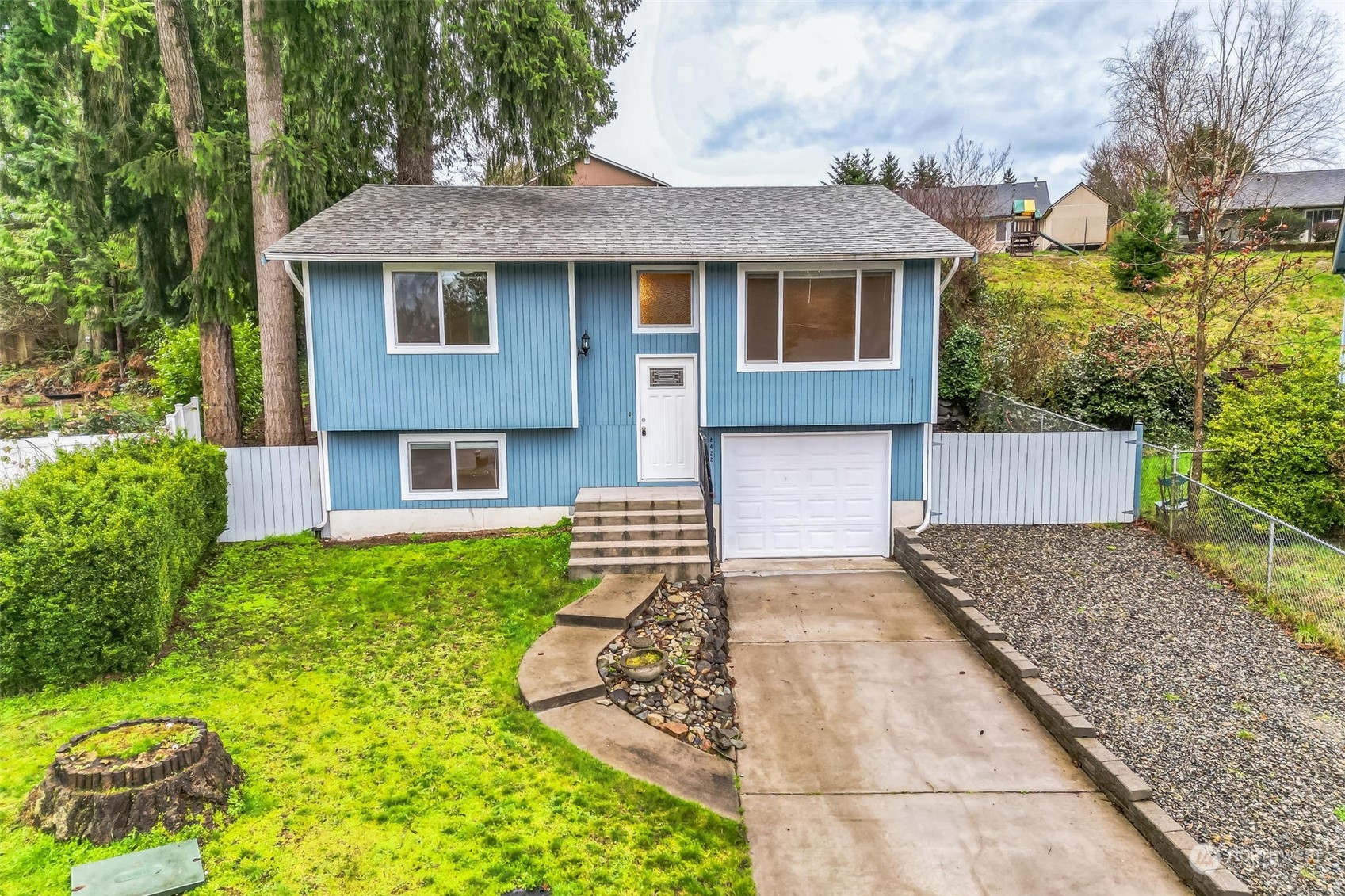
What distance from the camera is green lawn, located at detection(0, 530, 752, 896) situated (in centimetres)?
447

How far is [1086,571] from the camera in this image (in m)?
9.86

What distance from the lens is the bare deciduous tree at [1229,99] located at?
17.0 metres

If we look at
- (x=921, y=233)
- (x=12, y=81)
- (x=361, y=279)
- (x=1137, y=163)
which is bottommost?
(x=361, y=279)

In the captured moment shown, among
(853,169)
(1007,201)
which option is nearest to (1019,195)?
(1007,201)

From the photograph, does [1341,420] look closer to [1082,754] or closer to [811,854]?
[1082,754]

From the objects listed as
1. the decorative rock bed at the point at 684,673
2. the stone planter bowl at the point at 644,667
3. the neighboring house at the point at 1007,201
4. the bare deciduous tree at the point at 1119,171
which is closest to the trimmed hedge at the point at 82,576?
the decorative rock bed at the point at 684,673

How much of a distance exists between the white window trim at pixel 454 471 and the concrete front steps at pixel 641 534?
1.26 meters

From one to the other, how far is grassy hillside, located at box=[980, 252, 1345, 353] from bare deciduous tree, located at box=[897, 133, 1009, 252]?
1.61m

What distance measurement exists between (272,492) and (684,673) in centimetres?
736

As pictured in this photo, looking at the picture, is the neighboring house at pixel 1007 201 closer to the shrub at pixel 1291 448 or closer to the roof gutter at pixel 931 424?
the shrub at pixel 1291 448

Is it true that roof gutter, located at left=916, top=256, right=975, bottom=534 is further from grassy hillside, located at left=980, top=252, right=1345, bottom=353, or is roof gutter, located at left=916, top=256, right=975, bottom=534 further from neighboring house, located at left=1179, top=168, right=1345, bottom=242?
neighboring house, located at left=1179, top=168, right=1345, bottom=242

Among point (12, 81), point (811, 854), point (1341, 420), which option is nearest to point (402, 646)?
point (811, 854)

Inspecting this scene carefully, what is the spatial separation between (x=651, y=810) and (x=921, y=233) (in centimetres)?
892

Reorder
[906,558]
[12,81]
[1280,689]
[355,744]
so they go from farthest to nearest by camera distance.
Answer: [12,81] → [906,558] → [1280,689] → [355,744]
